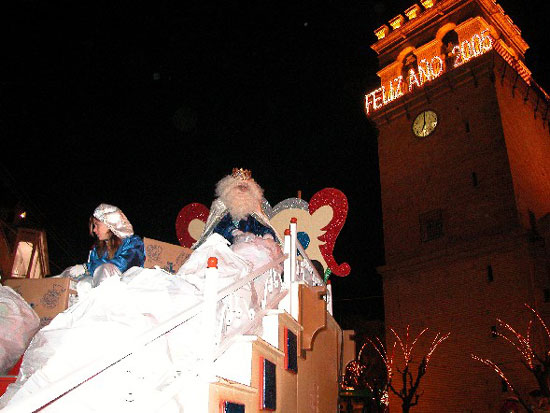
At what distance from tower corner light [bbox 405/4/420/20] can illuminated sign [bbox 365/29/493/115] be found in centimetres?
242

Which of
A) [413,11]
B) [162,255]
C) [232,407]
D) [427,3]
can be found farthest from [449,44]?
[232,407]

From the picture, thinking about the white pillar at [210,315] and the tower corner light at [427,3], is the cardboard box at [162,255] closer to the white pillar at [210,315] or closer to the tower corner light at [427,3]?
the white pillar at [210,315]

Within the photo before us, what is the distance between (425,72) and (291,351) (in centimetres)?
1709

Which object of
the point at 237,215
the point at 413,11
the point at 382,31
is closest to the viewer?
the point at 237,215

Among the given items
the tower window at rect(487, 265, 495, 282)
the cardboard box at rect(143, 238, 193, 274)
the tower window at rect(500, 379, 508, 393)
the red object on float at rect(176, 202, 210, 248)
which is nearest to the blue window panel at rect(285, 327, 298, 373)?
the cardboard box at rect(143, 238, 193, 274)

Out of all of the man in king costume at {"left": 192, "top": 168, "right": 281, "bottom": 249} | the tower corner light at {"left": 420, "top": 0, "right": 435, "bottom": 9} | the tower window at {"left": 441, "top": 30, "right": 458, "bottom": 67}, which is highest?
the tower corner light at {"left": 420, "top": 0, "right": 435, "bottom": 9}

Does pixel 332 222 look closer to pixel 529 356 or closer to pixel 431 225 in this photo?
pixel 529 356

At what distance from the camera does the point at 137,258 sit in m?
4.11

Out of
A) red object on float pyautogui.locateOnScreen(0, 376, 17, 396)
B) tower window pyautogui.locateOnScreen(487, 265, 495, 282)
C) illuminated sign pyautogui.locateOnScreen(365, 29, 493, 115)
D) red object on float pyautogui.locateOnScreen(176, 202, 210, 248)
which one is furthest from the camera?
illuminated sign pyautogui.locateOnScreen(365, 29, 493, 115)

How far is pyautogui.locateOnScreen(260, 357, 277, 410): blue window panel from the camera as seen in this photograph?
11.4 ft

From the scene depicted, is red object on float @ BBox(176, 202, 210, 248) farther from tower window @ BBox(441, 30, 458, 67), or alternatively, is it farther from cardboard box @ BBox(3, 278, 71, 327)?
tower window @ BBox(441, 30, 458, 67)

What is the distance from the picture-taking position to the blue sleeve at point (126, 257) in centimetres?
401

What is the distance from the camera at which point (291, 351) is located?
14.6 ft

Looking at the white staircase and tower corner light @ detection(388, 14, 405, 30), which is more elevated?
tower corner light @ detection(388, 14, 405, 30)
